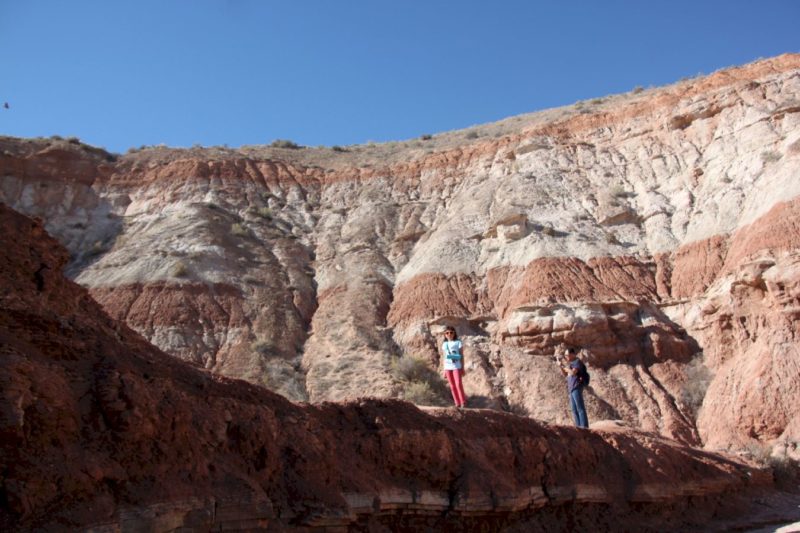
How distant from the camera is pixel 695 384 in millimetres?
21438

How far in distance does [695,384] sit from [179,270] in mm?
18409

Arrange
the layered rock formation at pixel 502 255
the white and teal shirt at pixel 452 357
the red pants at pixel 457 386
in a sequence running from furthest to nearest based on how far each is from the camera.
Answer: the layered rock formation at pixel 502 255 → the white and teal shirt at pixel 452 357 → the red pants at pixel 457 386

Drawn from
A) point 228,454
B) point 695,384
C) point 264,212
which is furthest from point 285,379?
point 228,454

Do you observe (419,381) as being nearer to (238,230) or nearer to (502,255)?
(502,255)

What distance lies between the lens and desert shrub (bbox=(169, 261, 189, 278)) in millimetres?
27797

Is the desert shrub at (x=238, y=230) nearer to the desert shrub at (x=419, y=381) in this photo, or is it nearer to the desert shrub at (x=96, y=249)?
the desert shrub at (x=96, y=249)

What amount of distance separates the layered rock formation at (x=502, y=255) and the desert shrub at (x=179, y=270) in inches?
3.6

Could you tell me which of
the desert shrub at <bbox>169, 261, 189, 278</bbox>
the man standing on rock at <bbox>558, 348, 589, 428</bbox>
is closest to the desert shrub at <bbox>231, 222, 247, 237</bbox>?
the desert shrub at <bbox>169, 261, 189, 278</bbox>

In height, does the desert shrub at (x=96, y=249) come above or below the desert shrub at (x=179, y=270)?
above

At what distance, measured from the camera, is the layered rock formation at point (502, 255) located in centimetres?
2136

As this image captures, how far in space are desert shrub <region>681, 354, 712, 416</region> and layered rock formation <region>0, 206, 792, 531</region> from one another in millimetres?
10081

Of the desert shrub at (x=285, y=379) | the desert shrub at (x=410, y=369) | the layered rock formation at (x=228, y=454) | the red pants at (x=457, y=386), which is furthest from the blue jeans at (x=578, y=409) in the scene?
the desert shrub at (x=285, y=379)

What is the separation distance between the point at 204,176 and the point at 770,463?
29722 mm

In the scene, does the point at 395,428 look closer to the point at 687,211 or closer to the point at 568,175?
the point at 687,211
